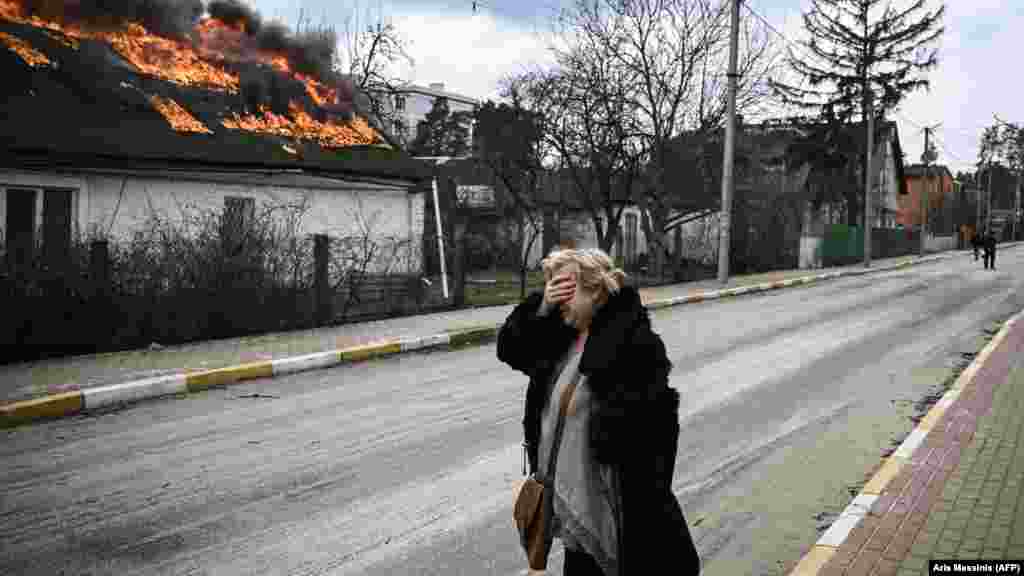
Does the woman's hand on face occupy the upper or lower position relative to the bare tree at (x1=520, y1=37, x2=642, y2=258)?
lower

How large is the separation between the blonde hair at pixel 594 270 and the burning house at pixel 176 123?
534 inches

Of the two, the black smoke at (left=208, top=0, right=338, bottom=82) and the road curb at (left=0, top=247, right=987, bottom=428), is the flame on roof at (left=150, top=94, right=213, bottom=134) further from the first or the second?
the road curb at (left=0, top=247, right=987, bottom=428)

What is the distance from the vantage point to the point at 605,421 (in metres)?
3.31

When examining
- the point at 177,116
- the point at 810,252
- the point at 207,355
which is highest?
the point at 177,116

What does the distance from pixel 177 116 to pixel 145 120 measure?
903 millimetres

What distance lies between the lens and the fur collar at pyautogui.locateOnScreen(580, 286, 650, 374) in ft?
10.9

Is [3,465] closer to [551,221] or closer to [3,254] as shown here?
[3,254]

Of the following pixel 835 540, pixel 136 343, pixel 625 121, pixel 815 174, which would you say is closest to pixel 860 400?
pixel 835 540

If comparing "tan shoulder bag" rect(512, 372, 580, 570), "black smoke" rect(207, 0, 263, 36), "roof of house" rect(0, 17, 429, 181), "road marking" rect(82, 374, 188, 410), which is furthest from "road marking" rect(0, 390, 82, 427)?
"black smoke" rect(207, 0, 263, 36)

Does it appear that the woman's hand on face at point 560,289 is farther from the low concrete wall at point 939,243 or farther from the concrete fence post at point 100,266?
the low concrete wall at point 939,243

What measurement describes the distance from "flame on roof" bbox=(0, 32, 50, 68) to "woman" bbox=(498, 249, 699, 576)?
18.3m

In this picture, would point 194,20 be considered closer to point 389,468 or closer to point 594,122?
point 594,122

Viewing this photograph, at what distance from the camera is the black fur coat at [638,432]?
3.31 meters
